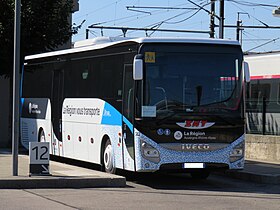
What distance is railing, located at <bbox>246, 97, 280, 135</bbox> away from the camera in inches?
905

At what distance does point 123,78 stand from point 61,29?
9.73m

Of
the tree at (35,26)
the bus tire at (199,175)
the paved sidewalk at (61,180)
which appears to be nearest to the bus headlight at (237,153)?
the bus tire at (199,175)

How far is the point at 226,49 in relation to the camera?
1577 centimetres

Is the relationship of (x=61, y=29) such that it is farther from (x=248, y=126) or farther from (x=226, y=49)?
(x=226, y=49)

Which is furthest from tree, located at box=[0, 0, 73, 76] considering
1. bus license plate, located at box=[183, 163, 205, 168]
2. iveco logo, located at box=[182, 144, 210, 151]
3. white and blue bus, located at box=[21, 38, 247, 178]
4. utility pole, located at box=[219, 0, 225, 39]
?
bus license plate, located at box=[183, 163, 205, 168]

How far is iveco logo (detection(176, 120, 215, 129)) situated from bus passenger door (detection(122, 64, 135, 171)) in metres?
1.12

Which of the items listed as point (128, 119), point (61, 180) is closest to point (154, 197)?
point (61, 180)

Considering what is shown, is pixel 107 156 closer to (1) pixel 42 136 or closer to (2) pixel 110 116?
(2) pixel 110 116

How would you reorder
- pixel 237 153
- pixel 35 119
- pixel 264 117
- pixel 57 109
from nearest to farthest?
pixel 237 153, pixel 57 109, pixel 35 119, pixel 264 117

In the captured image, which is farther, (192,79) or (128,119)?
(128,119)

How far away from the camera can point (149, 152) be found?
15.0m

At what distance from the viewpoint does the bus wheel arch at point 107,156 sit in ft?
55.1

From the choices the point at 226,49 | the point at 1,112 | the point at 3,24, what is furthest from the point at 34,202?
the point at 1,112

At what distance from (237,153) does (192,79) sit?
1919 millimetres
